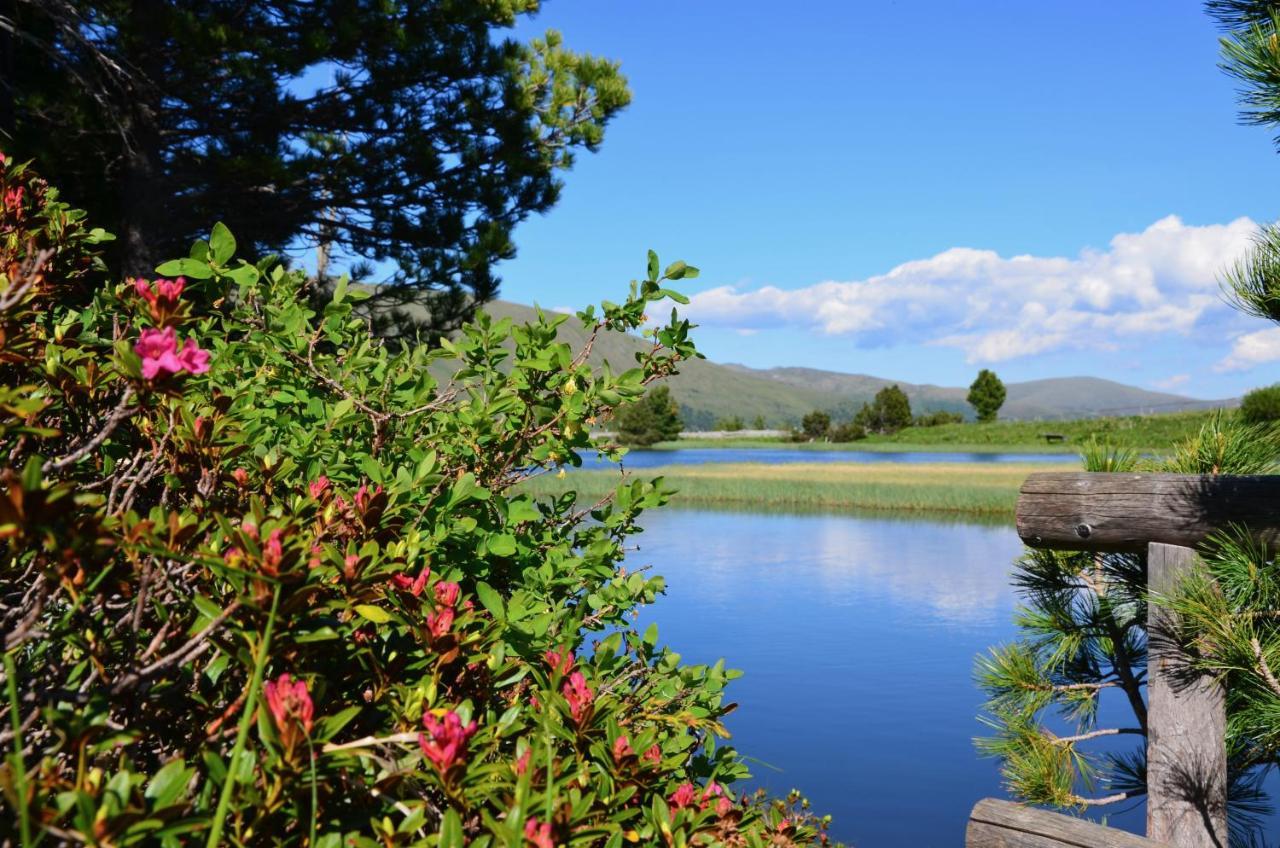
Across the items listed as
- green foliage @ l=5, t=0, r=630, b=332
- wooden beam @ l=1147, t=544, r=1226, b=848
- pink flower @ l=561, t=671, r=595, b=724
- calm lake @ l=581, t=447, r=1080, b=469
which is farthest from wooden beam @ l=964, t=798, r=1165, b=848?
calm lake @ l=581, t=447, r=1080, b=469

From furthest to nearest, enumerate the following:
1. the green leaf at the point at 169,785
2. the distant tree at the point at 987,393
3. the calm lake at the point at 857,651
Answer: the distant tree at the point at 987,393 < the calm lake at the point at 857,651 < the green leaf at the point at 169,785

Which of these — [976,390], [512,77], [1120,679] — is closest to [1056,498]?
[1120,679]

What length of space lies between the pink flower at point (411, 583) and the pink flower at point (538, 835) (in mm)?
553

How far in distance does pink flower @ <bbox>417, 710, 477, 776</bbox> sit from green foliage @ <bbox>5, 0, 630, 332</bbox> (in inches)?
360

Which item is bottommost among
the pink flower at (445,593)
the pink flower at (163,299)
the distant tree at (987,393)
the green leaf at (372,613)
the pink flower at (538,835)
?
the pink flower at (538,835)

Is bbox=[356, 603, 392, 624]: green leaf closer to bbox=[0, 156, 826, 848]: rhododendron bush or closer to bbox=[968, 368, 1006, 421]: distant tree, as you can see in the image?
bbox=[0, 156, 826, 848]: rhododendron bush

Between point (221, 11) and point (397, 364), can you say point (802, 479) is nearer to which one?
point (221, 11)

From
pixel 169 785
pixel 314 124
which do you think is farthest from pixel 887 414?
pixel 169 785

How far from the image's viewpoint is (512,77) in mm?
11156

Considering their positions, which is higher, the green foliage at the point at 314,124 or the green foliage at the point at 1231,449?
the green foliage at the point at 314,124

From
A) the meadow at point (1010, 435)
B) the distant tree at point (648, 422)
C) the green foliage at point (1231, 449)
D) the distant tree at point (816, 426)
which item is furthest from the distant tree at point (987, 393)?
the green foliage at point (1231, 449)

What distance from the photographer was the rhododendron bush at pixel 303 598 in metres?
1.18

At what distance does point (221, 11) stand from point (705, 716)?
10.7 metres

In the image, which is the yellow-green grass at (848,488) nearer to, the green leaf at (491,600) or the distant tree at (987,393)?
the green leaf at (491,600)
